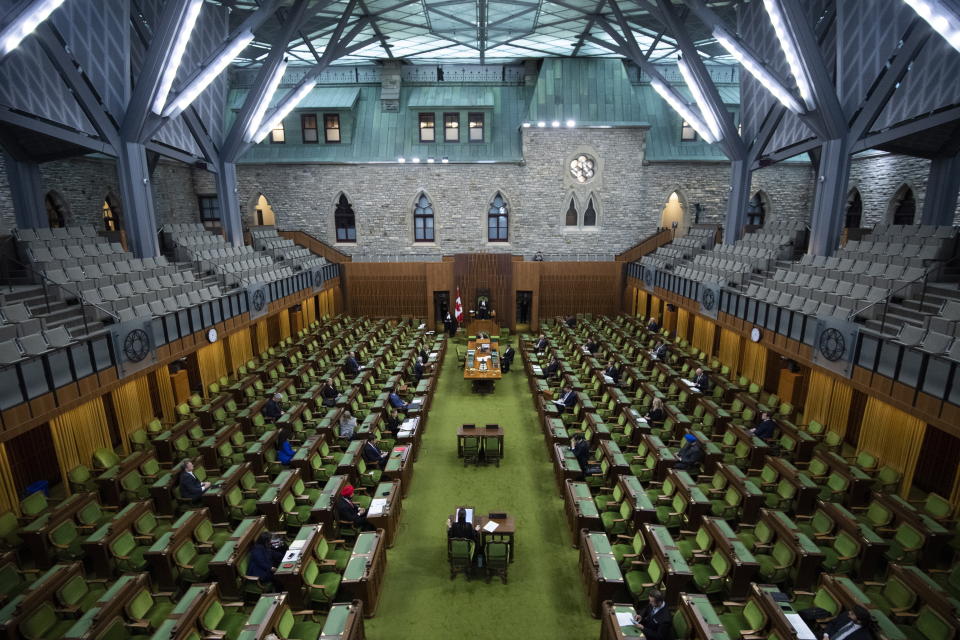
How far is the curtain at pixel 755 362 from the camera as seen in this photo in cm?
1504

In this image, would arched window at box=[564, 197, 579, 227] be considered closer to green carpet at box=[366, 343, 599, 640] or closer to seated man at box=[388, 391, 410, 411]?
green carpet at box=[366, 343, 599, 640]

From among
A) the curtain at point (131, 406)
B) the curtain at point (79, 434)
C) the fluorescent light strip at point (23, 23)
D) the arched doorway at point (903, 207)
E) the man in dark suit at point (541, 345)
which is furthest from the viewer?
the arched doorway at point (903, 207)

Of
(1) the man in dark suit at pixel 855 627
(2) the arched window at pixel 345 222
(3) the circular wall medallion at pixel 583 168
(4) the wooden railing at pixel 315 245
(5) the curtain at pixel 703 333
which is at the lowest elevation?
(1) the man in dark suit at pixel 855 627

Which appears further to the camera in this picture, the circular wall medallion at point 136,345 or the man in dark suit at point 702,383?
the man in dark suit at point 702,383

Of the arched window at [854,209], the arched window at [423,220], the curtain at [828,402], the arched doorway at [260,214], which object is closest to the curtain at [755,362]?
the curtain at [828,402]

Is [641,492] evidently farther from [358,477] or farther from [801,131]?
[801,131]

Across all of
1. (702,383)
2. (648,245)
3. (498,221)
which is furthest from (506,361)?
(648,245)

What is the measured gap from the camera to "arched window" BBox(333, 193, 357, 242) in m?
26.0

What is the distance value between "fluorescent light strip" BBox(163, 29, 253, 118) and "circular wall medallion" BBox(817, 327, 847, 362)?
1840 centimetres

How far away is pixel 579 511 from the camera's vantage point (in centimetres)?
849

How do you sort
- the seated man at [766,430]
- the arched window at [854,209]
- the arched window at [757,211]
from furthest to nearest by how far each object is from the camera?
the arched window at [757,211]
the arched window at [854,209]
the seated man at [766,430]

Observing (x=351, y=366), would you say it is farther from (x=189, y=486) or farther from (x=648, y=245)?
(x=648, y=245)

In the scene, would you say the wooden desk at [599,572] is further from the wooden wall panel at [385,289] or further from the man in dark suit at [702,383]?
the wooden wall panel at [385,289]

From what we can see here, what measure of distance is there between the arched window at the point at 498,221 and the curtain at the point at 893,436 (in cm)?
1837
